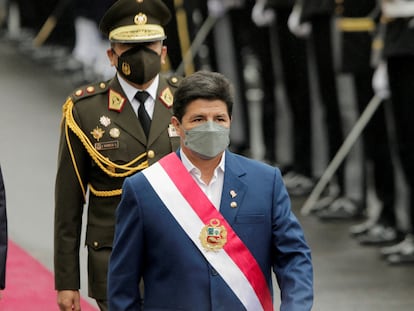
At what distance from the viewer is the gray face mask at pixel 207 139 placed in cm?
480

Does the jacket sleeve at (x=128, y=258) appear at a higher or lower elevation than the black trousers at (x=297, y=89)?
higher

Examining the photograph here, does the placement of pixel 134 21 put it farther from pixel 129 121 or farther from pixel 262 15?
pixel 262 15

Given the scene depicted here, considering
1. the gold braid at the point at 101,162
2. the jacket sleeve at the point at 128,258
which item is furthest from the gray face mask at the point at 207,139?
the gold braid at the point at 101,162

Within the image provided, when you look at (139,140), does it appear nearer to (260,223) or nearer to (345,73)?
(260,223)

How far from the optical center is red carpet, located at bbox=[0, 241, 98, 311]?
784 cm

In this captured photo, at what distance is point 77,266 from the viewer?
231 inches

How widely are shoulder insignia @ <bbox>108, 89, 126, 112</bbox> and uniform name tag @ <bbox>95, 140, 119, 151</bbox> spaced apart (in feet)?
0.41

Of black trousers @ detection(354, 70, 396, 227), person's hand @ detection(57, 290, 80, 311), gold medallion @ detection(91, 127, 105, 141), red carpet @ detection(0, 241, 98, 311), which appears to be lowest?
red carpet @ detection(0, 241, 98, 311)

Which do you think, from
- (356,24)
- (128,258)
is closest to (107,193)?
(128,258)

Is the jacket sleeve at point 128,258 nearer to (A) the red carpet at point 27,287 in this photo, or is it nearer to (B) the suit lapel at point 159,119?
(B) the suit lapel at point 159,119

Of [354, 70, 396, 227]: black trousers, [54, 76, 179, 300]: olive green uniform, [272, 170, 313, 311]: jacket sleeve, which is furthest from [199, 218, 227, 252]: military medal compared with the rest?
[354, 70, 396, 227]: black trousers

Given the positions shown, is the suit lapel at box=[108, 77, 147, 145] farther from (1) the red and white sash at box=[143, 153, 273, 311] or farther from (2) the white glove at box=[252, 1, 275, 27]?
(2) the white glove at box=[252, 1, 275, 27]

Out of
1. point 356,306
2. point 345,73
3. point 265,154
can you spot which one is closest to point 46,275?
point 356,306

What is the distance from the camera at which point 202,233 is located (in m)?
4.89
